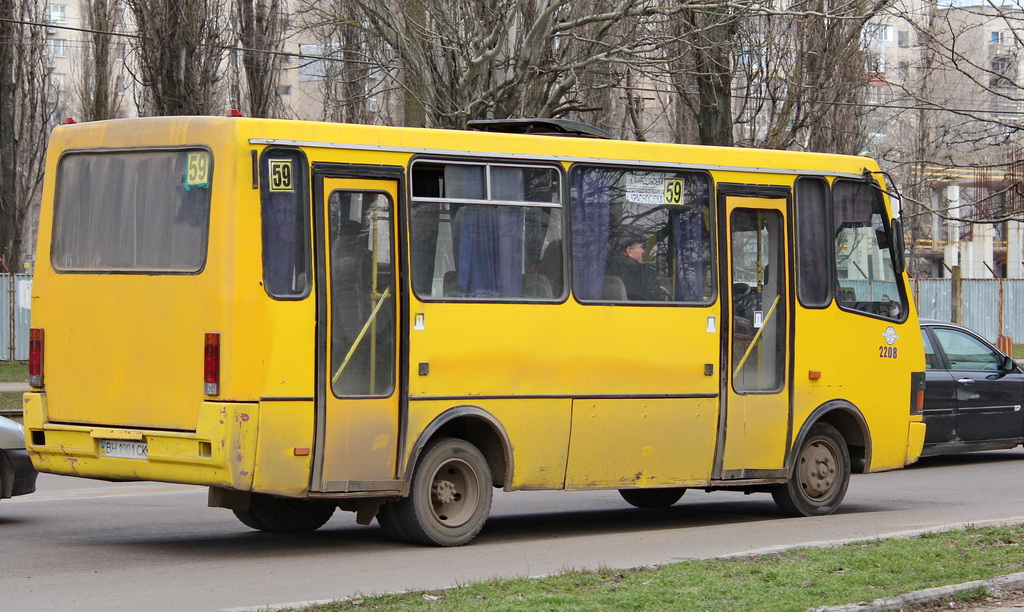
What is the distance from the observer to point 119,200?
9.52m

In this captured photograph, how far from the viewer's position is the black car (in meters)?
15.7

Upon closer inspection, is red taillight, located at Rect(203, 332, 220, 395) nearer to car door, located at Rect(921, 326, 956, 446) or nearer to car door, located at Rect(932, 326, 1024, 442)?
car door, located at Rect(921, 326, 956, 446)

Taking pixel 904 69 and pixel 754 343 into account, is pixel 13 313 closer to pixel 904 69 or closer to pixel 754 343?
pixel 904 69

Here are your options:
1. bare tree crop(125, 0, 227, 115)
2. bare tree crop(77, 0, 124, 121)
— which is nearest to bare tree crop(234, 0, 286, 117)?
bare tree crop(125, 0, 227, 115)

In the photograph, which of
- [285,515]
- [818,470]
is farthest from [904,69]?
[285,515]

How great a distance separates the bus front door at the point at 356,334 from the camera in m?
9.23

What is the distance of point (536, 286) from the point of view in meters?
10.3

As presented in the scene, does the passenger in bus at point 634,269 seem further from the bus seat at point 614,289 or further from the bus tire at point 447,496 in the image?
the bus tire at point 447,496

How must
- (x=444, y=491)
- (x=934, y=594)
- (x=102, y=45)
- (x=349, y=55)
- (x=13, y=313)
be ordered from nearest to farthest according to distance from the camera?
1. (x=934, y=594)
2. (x=444, y=491)
3. (x=349, y=55)
4. (x=13, y=313)
5. (x=102, y=45)

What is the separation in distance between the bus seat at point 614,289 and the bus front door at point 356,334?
1830 millimetres

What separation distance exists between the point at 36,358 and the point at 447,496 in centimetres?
297

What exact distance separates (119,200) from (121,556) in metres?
2.37

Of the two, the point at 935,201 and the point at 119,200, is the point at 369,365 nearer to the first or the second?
the point at 119,200

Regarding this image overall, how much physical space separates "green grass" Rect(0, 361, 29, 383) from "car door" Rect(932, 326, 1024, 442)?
18.8m
